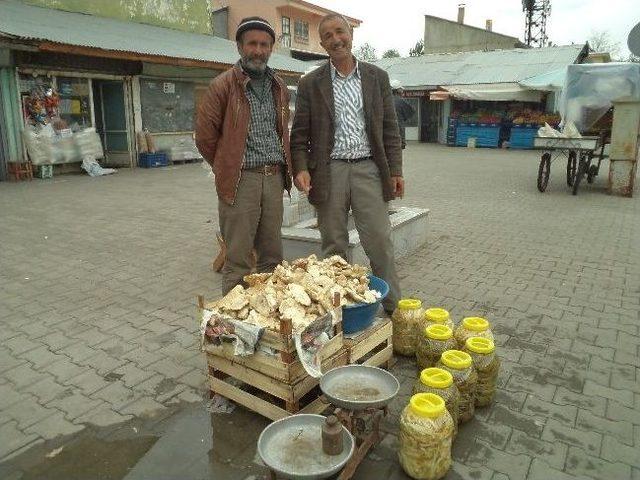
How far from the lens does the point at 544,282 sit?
200 inches

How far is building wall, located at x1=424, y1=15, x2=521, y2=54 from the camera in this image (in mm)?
31641

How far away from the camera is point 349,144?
370 centimetres

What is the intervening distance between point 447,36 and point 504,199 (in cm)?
2703

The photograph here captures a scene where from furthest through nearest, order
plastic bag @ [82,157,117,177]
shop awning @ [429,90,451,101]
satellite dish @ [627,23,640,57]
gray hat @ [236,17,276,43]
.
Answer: shop awning @ [429,90,451,101] < plastic bag @ [82,157,117,177] < satellite dish @ [627,23,640,57] < gray hat @ [236,17,276,43]

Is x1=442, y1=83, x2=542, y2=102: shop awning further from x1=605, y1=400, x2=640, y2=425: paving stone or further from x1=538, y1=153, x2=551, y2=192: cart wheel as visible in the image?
x1=605, y1=400, x2=640, y2=425: paving stone

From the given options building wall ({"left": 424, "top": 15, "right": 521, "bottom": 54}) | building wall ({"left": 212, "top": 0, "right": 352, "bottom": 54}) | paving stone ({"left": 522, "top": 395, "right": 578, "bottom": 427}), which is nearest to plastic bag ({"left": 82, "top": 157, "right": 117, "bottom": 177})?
paving stone ({"left": 522, "top": 395, "right": 578, "bottom": 427})

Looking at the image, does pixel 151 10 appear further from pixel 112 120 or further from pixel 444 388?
pixel 444 388

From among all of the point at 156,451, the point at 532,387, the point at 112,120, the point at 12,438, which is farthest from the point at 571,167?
the point at 112,120

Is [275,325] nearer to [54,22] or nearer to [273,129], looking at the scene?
[273,129]

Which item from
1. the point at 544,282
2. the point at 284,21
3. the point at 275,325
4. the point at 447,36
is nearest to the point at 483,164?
the point at 544,282

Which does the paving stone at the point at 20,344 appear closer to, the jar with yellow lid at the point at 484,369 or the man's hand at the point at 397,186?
the man's hand at the point at 397,186

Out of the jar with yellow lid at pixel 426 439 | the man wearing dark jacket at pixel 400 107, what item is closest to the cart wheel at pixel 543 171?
the man wearing dark jacket at pixel 400 107

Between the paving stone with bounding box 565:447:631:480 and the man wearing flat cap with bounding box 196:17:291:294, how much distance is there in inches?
90.7

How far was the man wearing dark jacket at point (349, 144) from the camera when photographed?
367cm
